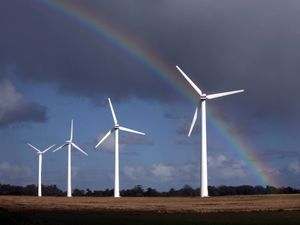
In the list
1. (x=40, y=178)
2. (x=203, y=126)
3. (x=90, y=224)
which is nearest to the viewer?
(x=90, y=224)

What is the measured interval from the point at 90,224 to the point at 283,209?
37.2 m

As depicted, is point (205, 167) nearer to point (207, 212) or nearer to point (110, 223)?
point (207, 212)

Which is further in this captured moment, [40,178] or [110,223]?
[40,178]

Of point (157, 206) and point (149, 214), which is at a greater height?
point (157, 206)

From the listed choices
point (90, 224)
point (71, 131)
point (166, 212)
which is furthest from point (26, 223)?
point (71, 131)

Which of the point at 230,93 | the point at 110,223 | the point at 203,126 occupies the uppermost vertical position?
the point at 230,93

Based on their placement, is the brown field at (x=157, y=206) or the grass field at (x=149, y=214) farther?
the brown field at (x=157, y=206)

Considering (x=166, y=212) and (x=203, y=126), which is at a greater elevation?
(x=203, y=126)

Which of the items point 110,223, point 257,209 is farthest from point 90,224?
point 257,209

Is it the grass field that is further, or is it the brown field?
the brown field

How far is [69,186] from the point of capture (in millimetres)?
156250

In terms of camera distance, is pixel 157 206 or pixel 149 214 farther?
pixel 157 206

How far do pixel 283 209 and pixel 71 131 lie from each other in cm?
8208

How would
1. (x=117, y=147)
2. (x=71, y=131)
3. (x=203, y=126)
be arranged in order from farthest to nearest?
(x=71, y=131) → (x=117, y=147) → (x=203, y=126)
